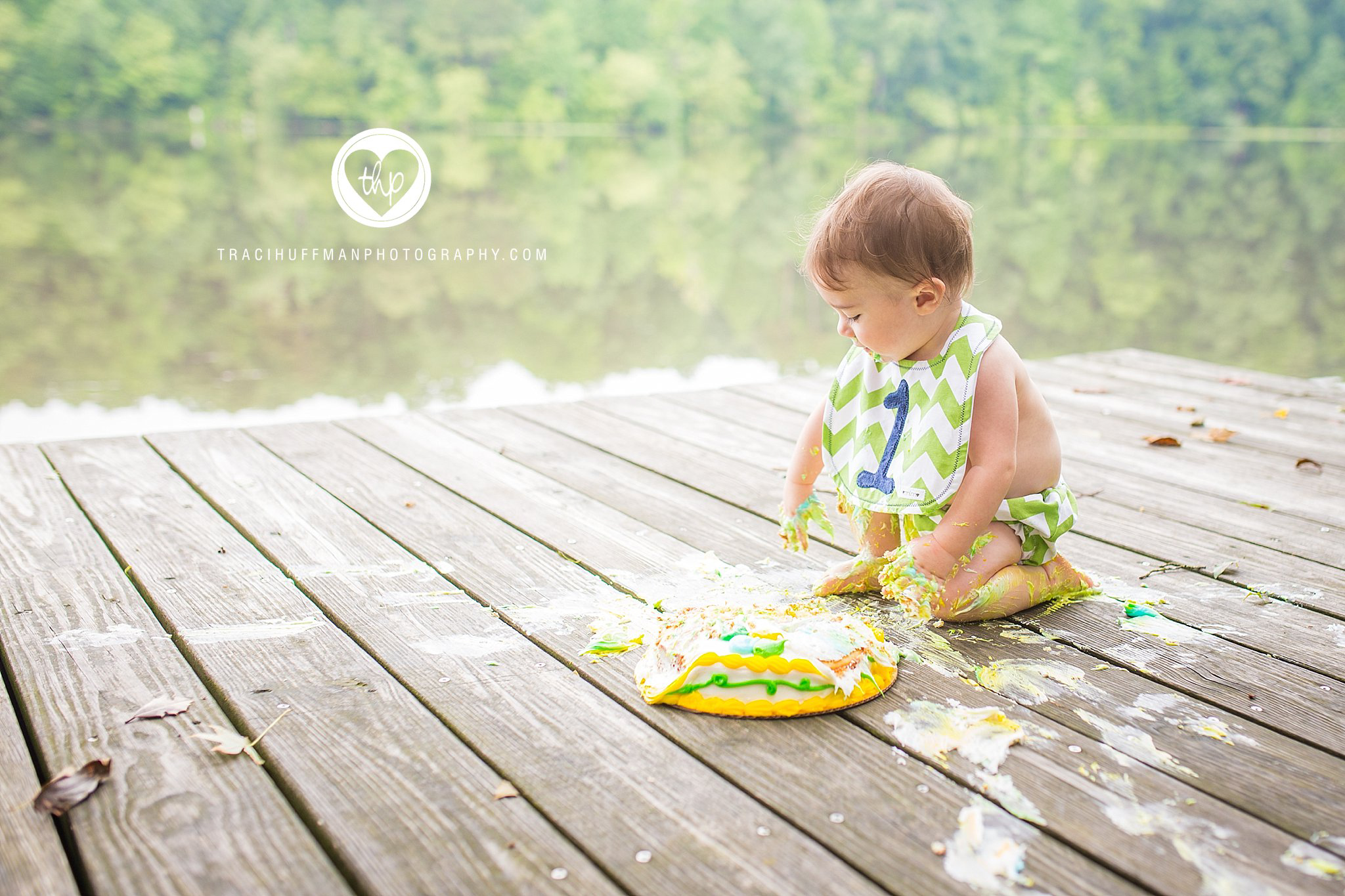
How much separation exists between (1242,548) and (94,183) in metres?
18.1

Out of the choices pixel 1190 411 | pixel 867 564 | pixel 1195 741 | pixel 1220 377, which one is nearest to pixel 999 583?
pixel 867 564

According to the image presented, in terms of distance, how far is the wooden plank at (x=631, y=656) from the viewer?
56.9 inches

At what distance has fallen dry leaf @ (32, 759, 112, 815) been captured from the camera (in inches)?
58.4

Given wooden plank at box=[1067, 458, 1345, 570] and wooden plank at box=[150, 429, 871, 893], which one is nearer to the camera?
wooden plank at box=[150, 429, 871, 893]

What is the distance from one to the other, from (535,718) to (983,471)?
1020 millimetres

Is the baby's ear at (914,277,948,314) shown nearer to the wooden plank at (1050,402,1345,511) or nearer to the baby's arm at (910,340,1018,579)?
the baby's arm at (910,340,1018,579)

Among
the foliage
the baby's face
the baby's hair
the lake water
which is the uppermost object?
the foliage

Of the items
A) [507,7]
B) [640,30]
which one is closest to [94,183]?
[507,7]

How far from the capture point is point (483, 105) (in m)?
38.0

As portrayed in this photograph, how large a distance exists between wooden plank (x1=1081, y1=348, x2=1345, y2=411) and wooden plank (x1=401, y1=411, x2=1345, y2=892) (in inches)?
130

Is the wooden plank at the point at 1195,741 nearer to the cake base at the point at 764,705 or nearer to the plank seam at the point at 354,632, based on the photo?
the cake base at the point at 764,705

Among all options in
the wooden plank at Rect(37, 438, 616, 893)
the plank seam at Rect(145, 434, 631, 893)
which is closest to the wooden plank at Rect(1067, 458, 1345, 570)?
the plank seam at Rect(145, 434, 631, 893)

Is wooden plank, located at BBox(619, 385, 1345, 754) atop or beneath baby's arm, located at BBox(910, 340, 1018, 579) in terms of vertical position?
beneath

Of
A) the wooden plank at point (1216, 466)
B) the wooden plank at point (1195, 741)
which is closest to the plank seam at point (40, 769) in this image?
the wooden plank at point (1195, 741)
